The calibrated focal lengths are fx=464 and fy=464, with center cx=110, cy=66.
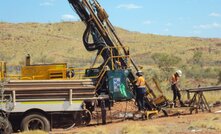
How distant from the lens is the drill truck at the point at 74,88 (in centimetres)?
1470

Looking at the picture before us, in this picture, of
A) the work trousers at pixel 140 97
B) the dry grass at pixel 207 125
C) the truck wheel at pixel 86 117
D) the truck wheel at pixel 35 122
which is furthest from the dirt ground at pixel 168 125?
the work trousers at pixel 140 97

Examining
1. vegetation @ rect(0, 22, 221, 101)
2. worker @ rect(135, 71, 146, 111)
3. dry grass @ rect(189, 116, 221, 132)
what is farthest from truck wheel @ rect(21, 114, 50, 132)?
vegetation @ rect(0, 22, 221, 101)

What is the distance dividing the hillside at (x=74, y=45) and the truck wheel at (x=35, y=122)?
48.1 metres

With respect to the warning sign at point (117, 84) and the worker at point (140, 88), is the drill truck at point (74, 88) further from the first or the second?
the worker at point (140, 88)

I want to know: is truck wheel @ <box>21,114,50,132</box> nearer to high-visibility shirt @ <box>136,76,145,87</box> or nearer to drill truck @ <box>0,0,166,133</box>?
drill truck @ <box>0,0,166,133</box>

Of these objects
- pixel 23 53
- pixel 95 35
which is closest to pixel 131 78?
pixel 95 35

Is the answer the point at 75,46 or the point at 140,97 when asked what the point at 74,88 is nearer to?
the point at 140,97

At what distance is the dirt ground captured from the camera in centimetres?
1406

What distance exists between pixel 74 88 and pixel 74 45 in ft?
235

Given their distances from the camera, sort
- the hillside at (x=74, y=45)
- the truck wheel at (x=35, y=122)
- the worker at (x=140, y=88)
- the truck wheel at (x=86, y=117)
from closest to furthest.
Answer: the truck wheel at (x=35, y=122)
the truck wheel at (x=86, y=117)
the worker at (x=140, y=88)
the hillside at (x=74, y=45)

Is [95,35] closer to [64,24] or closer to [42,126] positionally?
[42,126]

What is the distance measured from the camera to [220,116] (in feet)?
54.2

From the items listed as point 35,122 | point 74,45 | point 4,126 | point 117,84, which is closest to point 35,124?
point 35,122

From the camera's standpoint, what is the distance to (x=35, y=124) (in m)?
14.9
